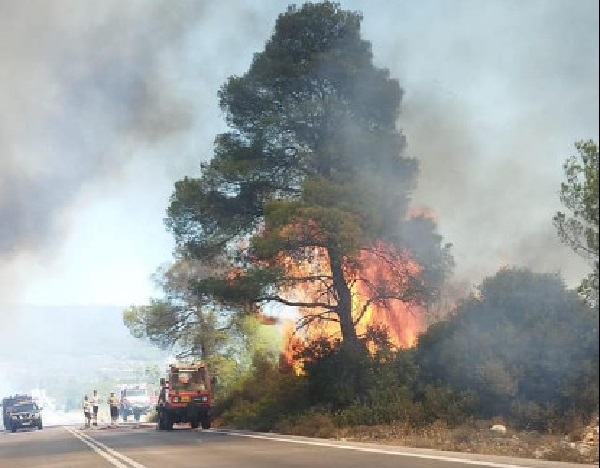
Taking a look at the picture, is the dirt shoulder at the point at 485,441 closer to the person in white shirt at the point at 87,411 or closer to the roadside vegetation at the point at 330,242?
the roadside vegetation at the point at 330,242

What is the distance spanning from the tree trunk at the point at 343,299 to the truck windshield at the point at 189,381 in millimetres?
8612

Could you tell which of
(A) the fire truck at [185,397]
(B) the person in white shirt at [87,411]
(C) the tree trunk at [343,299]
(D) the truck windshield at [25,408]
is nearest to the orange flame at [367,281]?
(C) the tree trunk at [343,299]

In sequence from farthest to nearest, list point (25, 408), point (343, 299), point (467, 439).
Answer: point (25, 408) < point (343, 299) < point (467, 439)

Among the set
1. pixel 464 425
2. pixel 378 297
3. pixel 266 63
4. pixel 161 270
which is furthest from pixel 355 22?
pixel 161 270

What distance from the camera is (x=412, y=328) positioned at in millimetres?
32594

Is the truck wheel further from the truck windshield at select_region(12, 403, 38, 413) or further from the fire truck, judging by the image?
the truck windshield at select_region(12, 403, 38, 413)

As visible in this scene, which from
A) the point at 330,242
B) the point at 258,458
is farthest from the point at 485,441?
the point at 330,242

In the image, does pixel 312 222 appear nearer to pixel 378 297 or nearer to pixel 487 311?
pixel 378 297

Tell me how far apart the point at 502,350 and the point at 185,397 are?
675 inches

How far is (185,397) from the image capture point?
33406mm

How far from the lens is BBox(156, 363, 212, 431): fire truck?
33312 mm

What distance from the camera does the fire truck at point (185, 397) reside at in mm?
33312

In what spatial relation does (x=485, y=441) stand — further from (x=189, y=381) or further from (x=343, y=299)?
(x=189, y=381)

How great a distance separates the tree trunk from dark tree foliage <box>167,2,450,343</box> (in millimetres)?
39
